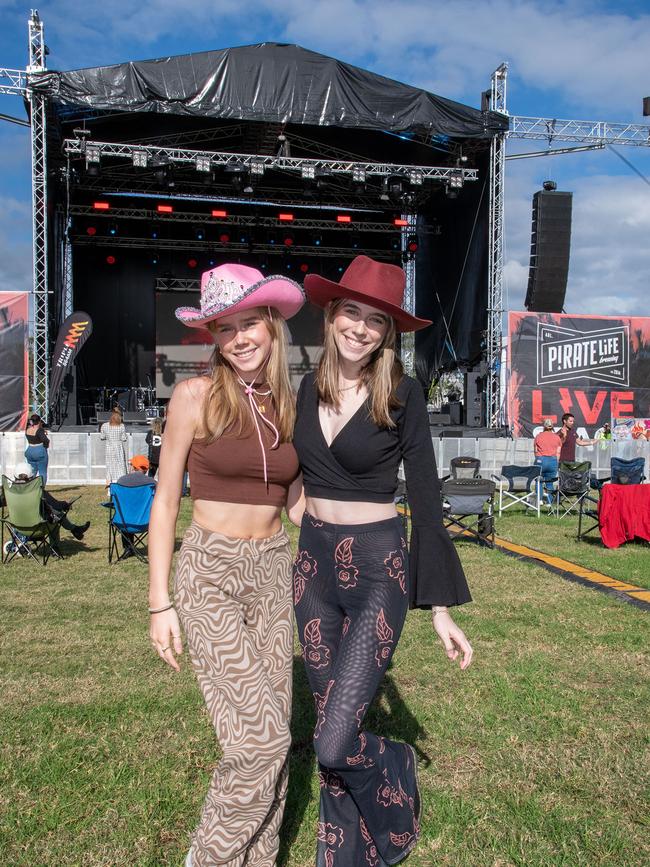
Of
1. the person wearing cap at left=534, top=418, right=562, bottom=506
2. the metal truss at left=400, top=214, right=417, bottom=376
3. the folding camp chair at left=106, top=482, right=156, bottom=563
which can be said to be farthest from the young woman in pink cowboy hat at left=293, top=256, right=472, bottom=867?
the metal truss at left=400, top=214, right=417, bottom=376

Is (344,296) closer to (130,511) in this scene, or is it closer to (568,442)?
(130,511)

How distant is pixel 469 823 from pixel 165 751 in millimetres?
1441

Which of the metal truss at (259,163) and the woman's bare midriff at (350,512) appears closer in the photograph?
the woman's bare midriff at (350,512)

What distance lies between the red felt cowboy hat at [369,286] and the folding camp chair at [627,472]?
8.84 metres

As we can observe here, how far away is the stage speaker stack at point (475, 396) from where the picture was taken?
1950 centimetres

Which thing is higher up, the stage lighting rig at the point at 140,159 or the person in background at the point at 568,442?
the stage lighting rig at the point at 140,159

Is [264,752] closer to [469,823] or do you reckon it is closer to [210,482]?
[210,482]

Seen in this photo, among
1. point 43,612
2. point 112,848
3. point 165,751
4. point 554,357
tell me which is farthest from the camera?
point 554,357

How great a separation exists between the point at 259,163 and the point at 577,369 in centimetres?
926

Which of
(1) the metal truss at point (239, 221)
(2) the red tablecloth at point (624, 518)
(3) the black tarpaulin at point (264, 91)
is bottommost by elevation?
(2) the red tablecloth at point (624, 518)

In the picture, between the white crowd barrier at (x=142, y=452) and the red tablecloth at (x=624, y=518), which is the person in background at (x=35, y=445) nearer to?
the white crowd barrier at (x=142, y=452)

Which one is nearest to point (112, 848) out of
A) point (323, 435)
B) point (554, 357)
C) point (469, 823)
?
point (469, 823)

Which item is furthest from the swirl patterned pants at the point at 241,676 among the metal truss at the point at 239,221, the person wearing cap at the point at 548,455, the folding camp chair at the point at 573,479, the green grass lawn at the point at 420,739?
the metal truss at the point at 239,221

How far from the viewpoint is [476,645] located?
5.23 meters
